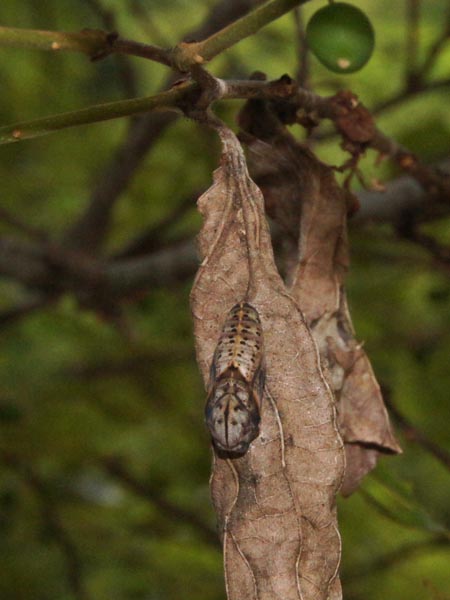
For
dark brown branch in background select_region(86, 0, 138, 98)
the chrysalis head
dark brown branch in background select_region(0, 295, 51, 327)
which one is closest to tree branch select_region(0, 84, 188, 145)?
the chrysalis head

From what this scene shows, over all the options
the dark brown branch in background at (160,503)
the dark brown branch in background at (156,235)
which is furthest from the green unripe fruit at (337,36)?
the dark brown branch in background at (160,503)

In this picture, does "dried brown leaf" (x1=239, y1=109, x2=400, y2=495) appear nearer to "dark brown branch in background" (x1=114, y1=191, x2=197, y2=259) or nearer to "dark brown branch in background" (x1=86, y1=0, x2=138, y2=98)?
"dark brown branch in background" (x1=86, y1=0, x2=138, y2=98)

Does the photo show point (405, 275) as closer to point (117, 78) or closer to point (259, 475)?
point (117, 78)

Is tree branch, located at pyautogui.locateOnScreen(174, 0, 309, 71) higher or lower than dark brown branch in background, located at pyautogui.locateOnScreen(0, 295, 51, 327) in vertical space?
lower

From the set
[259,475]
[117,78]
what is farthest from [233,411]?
[117,78]

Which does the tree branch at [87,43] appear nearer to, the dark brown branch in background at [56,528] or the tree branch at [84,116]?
the tree branch at [84,116]

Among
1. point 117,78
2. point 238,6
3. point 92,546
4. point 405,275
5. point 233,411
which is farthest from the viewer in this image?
point 117,78
